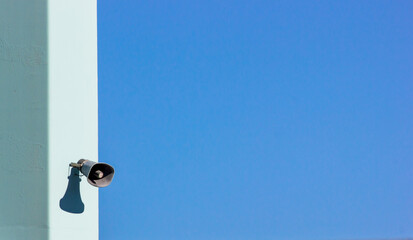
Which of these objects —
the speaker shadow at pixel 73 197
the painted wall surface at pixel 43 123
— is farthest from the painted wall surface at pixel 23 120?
the speaker shadow at pixel 73 197

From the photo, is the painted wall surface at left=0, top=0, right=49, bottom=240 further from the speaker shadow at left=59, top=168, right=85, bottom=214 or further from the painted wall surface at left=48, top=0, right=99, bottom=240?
the speaker shadow at left=59, top=168, right=85, bottom=214

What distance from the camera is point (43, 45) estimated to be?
5379 millimetres

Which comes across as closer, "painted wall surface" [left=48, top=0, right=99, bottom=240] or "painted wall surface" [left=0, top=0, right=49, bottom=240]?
"painted wall surface" [left=0, top=0, right=49, bottom=240]

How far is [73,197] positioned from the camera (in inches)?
212

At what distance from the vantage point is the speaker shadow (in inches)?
211

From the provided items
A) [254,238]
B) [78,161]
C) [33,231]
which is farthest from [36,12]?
[254,238]

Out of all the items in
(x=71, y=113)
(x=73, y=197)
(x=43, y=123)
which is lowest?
(x=73, y=197)

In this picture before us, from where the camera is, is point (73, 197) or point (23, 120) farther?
point (73, 197)

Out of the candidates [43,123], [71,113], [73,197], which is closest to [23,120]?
[43,123]

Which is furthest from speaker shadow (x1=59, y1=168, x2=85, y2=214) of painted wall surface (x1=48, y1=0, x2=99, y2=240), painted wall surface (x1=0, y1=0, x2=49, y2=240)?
painted wall surface (x1=0, y1=0, x2=49, y2=240)

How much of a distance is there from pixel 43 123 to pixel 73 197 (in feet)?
2.18

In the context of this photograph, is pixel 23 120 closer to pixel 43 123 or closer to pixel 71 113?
pixel 43 123

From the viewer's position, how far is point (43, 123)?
17.5 feet

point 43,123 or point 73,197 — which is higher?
point 43,123
